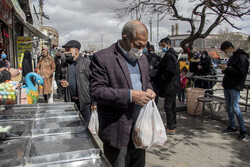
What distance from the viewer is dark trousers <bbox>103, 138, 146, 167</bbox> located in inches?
73.6

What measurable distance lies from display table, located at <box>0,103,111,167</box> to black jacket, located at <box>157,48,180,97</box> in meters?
2.64

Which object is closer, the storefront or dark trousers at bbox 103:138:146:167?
dark trousers at bbox 103:138:146:167

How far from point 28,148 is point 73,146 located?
0.98 ft

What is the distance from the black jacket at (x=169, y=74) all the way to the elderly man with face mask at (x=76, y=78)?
5.80 ft

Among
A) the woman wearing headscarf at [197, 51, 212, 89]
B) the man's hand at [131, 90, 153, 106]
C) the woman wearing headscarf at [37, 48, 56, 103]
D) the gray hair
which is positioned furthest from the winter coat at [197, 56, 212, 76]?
the man's hand at [131, 90, 153, 106]

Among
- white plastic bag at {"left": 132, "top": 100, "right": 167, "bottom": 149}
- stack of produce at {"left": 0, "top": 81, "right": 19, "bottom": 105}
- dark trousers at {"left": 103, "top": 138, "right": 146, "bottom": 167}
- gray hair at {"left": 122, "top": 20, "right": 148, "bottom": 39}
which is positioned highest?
gray hair at {"left": 122, "top": 20, "right": 148, "bottom": 39}

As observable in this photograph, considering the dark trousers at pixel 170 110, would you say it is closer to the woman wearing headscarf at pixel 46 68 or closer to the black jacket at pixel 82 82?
the black jacket at pixel 82 82

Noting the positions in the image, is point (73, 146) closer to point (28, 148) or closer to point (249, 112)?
point (28, 148)

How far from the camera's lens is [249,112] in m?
5.71

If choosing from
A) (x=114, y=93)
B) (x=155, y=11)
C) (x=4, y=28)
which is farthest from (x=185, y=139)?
(x=4, y=28)

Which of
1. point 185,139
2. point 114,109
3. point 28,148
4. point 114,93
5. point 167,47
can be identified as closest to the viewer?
point 28,148

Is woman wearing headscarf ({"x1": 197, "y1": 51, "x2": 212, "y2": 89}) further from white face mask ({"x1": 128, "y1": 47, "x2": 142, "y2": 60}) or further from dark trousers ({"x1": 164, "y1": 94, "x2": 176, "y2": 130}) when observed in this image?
white face mask ({"x1": 128, "y1": 47, "x2": 142, "y2": 60})

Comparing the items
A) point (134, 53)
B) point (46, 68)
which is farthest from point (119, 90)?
point (46, 68)

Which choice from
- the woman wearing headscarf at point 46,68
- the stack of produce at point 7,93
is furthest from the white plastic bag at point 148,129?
the woman wearing headscarf at point 46,68
